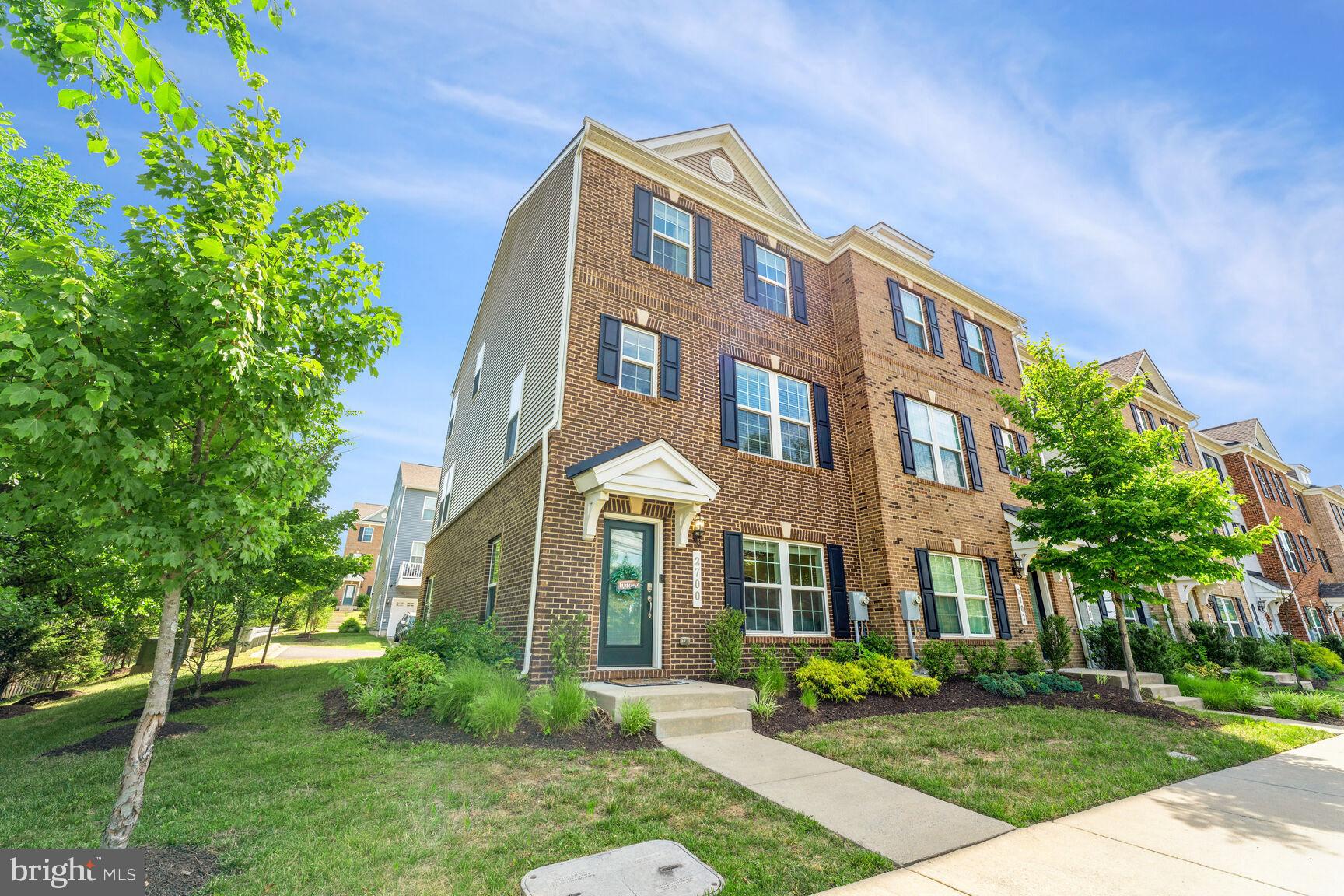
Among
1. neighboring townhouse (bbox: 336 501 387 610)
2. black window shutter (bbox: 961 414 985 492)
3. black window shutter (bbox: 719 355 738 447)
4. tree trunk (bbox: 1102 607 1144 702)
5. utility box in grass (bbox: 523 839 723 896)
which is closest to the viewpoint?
utility box in grass (bbox: 523 839 723 896)

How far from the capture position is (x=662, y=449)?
27.5 ft

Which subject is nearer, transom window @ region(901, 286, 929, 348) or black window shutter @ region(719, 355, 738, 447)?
black window shutter @ region(719, 355, 738, 447)

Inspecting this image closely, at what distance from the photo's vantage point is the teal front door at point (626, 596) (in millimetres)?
8188

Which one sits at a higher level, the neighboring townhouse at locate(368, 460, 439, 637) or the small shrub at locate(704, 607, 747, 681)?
the neighboring townhouse at locate(368, 460, 439, 637)

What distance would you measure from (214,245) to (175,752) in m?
6.21

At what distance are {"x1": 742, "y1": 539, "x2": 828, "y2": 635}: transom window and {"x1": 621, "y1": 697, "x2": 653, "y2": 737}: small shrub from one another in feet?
11.7

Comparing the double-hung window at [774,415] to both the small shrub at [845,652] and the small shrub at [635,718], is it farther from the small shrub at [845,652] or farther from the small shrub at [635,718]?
the small shrub at [635,718]

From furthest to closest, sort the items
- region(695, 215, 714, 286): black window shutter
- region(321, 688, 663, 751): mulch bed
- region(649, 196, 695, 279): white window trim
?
region(695, 215, 714, 286): black window shutter, region(649, 196, 695, 279): white window trim, region(321, 688, 663, 751): mulch bed

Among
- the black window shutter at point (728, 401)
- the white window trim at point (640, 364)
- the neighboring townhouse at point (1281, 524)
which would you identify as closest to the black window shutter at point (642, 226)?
the white window trim at point (640, 364)

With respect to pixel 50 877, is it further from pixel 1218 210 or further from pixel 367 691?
pixel 1218 210

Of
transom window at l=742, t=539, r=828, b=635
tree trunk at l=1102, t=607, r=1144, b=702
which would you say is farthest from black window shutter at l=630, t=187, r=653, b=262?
tree trunk at l=1102, t=607, r=1144, b=702

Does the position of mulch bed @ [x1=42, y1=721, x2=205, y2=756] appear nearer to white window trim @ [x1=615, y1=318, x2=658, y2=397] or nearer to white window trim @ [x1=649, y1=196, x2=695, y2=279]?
white window trim @ [x1=615, y1=318, x2=658, y2=397]

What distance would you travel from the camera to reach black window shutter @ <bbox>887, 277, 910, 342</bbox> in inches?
520

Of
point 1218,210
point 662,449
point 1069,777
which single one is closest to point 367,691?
point 662,449
